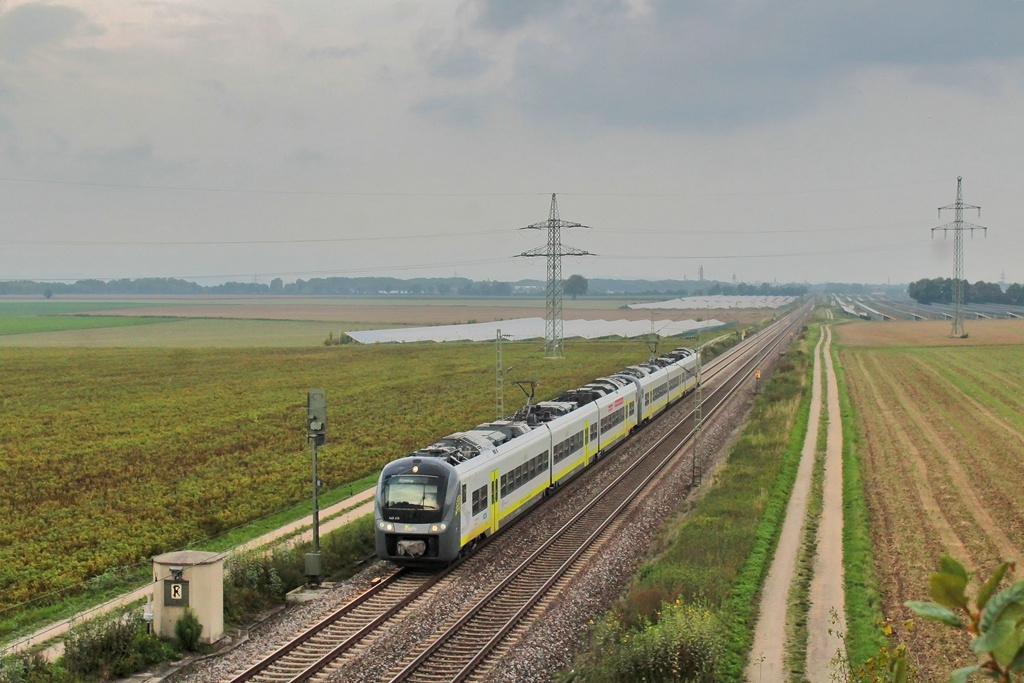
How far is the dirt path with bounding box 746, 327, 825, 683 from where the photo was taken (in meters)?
18.2

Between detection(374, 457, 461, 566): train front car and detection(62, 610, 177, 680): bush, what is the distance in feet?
20.7

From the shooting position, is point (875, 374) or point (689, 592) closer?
point (689, 592)

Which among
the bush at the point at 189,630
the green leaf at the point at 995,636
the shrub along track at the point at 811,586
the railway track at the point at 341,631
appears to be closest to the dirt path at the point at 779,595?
the shrub along track at the point at 811,586

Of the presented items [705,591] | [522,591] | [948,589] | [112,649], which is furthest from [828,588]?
[948,589]

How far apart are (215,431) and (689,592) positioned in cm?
3574

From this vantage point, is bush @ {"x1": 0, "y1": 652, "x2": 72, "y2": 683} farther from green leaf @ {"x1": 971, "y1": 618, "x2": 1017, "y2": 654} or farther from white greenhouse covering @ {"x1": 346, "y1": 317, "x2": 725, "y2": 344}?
white greenhouse covering @ {"x1": 346, "y1": 317, "x2": 725, "y2": 344}

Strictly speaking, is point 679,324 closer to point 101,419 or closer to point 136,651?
point 101,419

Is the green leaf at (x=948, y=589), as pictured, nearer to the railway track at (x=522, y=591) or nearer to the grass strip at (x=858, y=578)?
the grass strip at (x=858, y=578)

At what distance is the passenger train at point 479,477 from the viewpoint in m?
24.0

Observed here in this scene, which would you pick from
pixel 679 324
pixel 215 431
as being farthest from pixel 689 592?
pixel 679 324

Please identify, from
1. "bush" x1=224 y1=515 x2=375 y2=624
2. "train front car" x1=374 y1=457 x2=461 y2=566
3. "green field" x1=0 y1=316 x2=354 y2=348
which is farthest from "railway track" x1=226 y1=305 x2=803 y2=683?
"green field" x1=0 y1=316 x2=354 y2=348

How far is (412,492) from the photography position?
24156 millimetres

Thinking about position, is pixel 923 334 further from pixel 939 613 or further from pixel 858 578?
pixel 939 613

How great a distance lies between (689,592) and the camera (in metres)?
21.7
